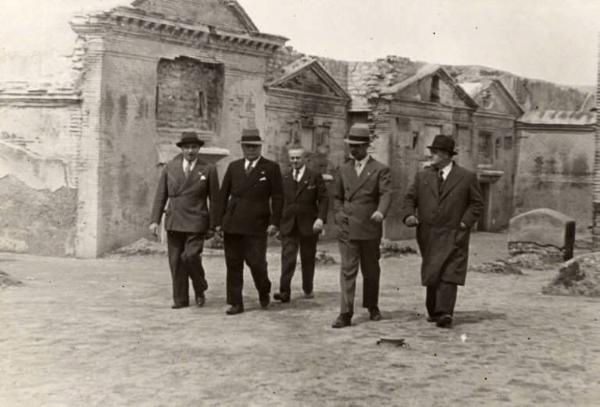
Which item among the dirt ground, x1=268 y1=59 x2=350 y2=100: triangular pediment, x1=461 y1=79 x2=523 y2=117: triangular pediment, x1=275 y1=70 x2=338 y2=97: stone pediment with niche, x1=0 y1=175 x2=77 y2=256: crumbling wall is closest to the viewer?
the dirt ground

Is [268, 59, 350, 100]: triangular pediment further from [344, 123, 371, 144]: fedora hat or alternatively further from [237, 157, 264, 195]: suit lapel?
[344, 123, 371, 144]: fedora hat

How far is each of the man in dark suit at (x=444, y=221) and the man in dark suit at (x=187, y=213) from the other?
7.36 feet

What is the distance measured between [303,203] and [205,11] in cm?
1003

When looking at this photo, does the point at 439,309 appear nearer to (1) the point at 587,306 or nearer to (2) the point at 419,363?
(2) the point at 419,363

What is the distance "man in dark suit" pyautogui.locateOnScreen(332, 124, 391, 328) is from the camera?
8.36 m

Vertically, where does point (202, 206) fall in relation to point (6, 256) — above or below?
above

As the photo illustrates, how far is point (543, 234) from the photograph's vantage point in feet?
59.0

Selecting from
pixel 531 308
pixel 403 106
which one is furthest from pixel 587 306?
pixel 403 106

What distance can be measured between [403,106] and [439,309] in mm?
17306

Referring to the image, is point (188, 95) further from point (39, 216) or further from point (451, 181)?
point (451, 181)

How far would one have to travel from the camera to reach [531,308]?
10.2 m

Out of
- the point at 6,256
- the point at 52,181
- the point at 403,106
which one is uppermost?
the point at 403,106

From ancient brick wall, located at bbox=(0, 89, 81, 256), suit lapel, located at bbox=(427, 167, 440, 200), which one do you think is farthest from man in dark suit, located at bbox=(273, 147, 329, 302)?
ancient brick wall, located at bbox=(0, 89, 81, 256)

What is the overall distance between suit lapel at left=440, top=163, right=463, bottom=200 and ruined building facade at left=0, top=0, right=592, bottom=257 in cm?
1031
